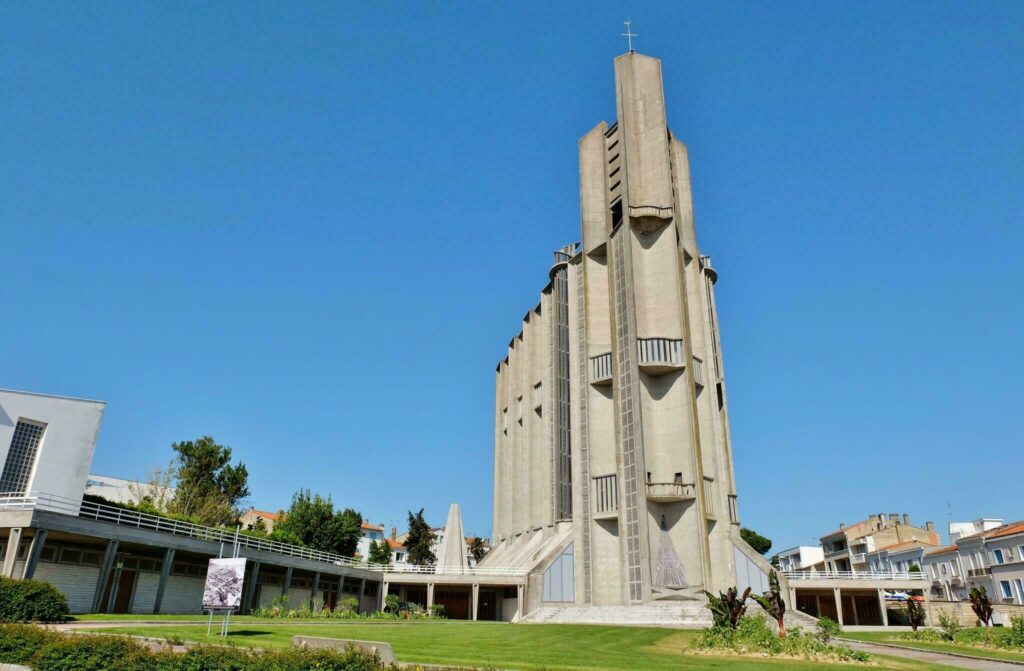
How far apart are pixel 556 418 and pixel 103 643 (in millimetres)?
40488

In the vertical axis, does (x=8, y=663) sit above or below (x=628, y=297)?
below

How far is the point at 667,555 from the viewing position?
3931cm

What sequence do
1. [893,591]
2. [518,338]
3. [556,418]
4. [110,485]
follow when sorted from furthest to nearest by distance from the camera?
1. [110,485]
2. [518,338]
3. [556,418]
4. [893,591]

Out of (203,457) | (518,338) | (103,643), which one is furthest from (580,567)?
(203,457)

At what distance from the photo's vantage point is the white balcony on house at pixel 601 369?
45.1 metres

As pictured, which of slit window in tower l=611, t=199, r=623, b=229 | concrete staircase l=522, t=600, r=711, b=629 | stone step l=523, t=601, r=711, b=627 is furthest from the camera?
slit window in tower l=611, t=199, r=623, b=229

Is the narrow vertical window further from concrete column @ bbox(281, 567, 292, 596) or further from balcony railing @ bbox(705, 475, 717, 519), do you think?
balcony railing @ bbox(705, 475, 717, 519)

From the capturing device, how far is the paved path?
17.4 m

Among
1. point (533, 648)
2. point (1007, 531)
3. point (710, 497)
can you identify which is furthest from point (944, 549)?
point (533, 648)

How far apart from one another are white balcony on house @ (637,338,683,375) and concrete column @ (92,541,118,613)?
A: 95.0ft

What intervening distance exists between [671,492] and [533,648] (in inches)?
894

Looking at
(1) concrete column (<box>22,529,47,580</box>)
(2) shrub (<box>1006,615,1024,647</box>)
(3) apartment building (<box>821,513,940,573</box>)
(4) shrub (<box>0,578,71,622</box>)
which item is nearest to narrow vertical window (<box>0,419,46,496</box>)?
(1) concrete column (<box>22,529,47,580</box>)

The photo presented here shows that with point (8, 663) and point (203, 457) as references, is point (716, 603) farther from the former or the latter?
point (203, 457)

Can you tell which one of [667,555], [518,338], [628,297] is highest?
[518,338]
